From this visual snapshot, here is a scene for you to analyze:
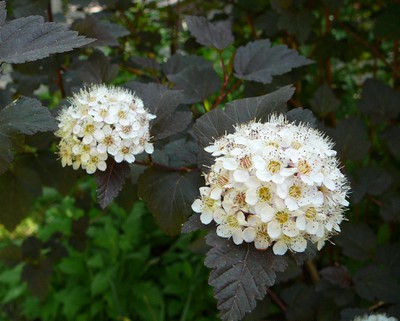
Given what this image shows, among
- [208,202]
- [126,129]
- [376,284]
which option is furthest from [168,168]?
[376,284]

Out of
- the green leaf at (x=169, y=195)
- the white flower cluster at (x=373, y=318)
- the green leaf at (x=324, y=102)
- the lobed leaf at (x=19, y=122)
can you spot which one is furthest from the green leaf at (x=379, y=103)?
the lobed leaf at (x=19, y=122)

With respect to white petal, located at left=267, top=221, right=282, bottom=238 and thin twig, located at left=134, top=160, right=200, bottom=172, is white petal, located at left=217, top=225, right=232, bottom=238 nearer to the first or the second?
white petal, located at left=267, top=221, right=282, bottom=238

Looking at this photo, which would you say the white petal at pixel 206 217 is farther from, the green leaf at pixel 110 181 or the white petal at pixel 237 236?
the green leaf at pixel 110 181

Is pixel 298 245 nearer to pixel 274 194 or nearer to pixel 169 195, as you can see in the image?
pixel 274 194

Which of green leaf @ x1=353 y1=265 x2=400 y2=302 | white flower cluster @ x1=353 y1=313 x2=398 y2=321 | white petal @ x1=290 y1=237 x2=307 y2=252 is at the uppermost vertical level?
white petal @ x1=290 y1=237 x2=307 y2=252

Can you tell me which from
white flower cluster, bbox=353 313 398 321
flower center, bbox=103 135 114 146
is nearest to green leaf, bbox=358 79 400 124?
white flower cluster, bbox=353 313 398 321

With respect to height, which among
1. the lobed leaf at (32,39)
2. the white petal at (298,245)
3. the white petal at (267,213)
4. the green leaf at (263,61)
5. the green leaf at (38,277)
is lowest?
the green leaf at (38,277)

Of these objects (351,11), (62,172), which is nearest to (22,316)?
(62,172)
